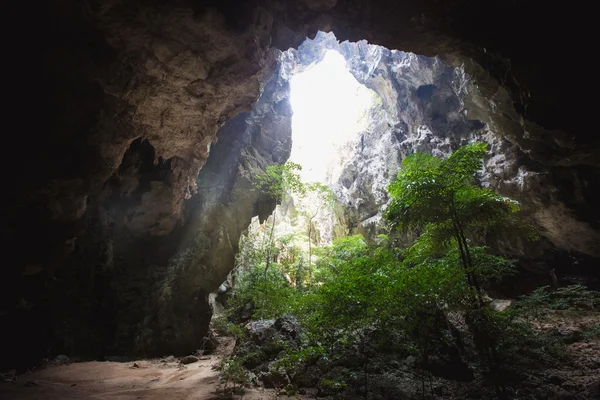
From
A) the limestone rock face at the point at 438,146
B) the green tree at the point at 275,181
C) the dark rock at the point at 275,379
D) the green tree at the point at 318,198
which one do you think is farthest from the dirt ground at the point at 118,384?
the green tree at the point at 318,198

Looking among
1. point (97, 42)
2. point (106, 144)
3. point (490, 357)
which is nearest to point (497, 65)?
point (490, 357)

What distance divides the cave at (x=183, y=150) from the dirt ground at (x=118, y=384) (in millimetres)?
1549

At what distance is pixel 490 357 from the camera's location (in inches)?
212

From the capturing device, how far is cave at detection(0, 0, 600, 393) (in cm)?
661

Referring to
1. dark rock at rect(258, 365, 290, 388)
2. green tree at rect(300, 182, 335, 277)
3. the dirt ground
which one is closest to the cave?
the dirt ground

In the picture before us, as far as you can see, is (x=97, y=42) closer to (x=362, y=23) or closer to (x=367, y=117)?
(x=362, y=23)

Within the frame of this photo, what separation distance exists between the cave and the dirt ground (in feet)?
5.08

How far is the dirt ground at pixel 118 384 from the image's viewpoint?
18.8 ft

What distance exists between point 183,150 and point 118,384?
7726 mm

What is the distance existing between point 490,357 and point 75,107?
437 inches

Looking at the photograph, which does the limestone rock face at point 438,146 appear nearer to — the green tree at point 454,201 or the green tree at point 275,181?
the green tree at point 454,201

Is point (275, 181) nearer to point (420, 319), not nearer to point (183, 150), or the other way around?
point (183, 150)

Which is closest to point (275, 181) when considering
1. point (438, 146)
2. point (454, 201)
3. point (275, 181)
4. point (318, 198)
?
point (275, 181)

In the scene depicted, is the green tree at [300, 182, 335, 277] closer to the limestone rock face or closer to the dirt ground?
Result: the limestone rock face
